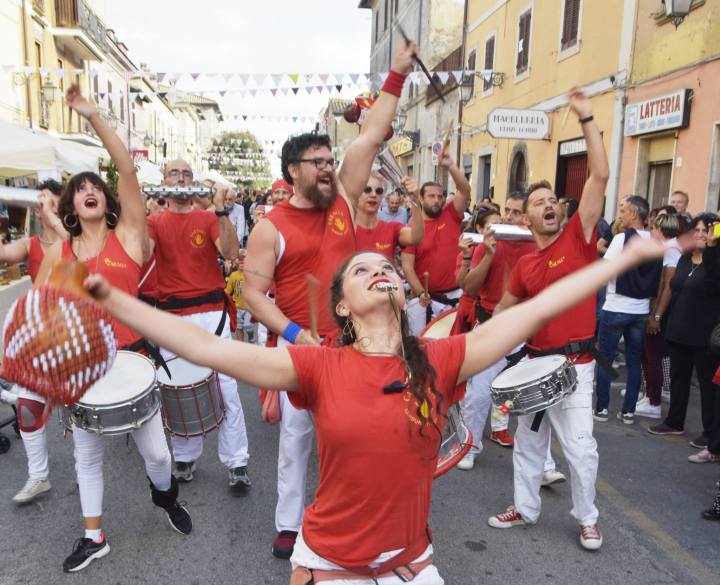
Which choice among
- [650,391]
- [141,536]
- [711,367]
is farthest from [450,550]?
[650,391]

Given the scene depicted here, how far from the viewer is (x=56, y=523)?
3.79 m

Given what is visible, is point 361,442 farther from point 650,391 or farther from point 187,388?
point 650,391

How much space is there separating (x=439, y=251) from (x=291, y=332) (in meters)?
3.05

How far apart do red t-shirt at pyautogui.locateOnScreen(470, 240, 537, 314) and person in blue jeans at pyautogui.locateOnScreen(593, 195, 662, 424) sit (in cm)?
133

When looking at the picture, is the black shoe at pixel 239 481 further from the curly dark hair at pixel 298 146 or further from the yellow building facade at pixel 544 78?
the yellow building facade at pixel 544 78

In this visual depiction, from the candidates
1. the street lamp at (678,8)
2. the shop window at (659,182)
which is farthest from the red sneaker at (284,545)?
the street lamp at (678,8)

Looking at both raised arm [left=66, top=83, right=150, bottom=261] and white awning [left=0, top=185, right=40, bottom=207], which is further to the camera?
raised arm [left=66, top=83, right=150, bottom=261]

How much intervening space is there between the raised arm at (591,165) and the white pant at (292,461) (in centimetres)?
187

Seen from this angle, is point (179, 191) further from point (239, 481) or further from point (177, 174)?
point (239, 481)

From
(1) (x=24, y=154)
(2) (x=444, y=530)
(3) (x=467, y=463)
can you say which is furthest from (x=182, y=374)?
(1) (x=24, y=154)

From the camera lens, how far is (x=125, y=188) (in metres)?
3.32

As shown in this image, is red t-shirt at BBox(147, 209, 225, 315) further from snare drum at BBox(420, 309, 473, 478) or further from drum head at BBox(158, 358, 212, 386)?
snare drum at BBox(420, 309, 473, 478)

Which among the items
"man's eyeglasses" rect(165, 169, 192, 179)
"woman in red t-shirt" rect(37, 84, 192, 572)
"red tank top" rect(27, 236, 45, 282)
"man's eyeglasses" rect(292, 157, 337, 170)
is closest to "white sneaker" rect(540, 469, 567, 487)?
"woman in red t-shirt" rect(37, 84, 192, 572)

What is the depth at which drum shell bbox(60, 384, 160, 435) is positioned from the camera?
9.95ft
